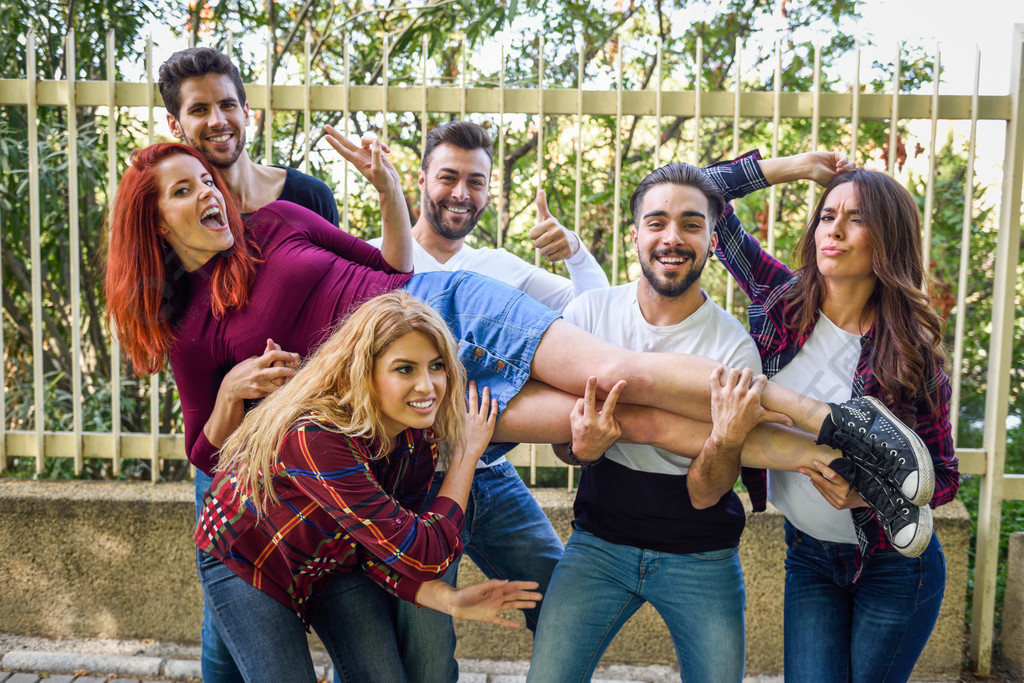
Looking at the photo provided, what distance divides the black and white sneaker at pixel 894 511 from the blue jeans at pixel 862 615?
0.59ft

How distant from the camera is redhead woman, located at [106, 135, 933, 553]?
2.29 metres

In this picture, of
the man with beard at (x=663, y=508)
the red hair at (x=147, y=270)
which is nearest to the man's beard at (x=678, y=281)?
the man with beard at (x=663, y=508)

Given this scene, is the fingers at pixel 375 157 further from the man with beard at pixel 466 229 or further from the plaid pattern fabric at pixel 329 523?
the plaid pattern fabric at pixel 329 523

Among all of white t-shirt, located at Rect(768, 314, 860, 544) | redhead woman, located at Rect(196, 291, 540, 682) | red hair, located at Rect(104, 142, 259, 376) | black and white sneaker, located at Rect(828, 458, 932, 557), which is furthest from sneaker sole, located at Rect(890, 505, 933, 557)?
red hair, located at Rect(104, 142, 259, 376)

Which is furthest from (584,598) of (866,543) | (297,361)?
(297,361)

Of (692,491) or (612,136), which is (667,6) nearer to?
(612,136)

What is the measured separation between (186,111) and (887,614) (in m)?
2.73

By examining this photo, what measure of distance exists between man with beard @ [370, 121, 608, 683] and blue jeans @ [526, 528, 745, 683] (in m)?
0.25

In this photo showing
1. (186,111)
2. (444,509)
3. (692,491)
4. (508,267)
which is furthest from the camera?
(508,267)

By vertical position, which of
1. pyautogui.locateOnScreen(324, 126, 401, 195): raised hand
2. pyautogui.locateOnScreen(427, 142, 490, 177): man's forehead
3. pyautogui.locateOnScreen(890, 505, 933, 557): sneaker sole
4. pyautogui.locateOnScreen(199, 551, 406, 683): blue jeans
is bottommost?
pyautogui.locateOnScreen(199, 551, 406, 683): blue jeans

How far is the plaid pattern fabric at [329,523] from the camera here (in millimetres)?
2018

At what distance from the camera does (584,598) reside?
2.39 metres

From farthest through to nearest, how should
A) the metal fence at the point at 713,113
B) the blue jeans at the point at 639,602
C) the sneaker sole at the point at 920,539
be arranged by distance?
the metal fence at the point at 713,113 → the blue jeans at the point at 639,602 → the sneaker sole at the point at 920,539

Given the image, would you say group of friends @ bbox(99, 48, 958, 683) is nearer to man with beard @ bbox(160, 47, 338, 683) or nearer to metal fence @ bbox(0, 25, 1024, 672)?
man with beard @ bbox(160, 47, 338, 683)
